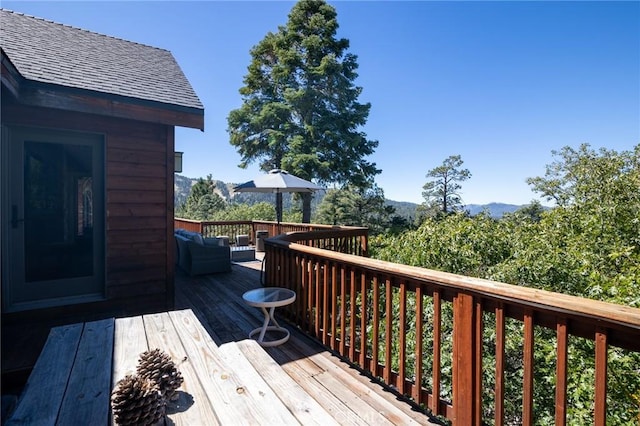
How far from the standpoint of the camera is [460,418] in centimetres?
170

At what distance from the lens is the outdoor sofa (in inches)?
232

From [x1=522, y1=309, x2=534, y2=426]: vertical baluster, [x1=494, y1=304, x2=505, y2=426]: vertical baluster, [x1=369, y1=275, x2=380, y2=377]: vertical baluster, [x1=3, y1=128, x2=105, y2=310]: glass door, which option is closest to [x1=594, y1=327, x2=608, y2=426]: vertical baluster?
[x1=522, y1=309, x2=534, y2=426]: vertical baluster

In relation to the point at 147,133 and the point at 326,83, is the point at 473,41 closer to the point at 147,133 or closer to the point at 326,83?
the point at 326,83

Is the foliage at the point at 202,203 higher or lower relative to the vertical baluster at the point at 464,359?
higher

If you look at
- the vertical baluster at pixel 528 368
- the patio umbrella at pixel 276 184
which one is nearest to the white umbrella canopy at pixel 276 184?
the patio umbrella at pixel 276 184

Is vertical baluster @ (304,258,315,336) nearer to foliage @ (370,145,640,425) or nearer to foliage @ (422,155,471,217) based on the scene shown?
foliage @ (370,145,640,425)

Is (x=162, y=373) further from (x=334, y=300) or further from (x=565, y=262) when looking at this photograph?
(x=565, y=262)

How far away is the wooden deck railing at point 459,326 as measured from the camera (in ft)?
3.97

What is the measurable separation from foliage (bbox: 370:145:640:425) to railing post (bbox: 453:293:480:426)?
841mm

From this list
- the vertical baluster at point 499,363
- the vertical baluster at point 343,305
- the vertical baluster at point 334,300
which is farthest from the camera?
the vertical baluster at point 334,300

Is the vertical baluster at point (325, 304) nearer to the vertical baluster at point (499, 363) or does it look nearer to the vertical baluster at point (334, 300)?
the vertical baluster at point (334, 300)

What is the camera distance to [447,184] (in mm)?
25453

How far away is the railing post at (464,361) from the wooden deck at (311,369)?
329 millimetres

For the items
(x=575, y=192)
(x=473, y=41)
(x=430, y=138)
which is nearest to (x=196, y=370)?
(x=575, y=192)
